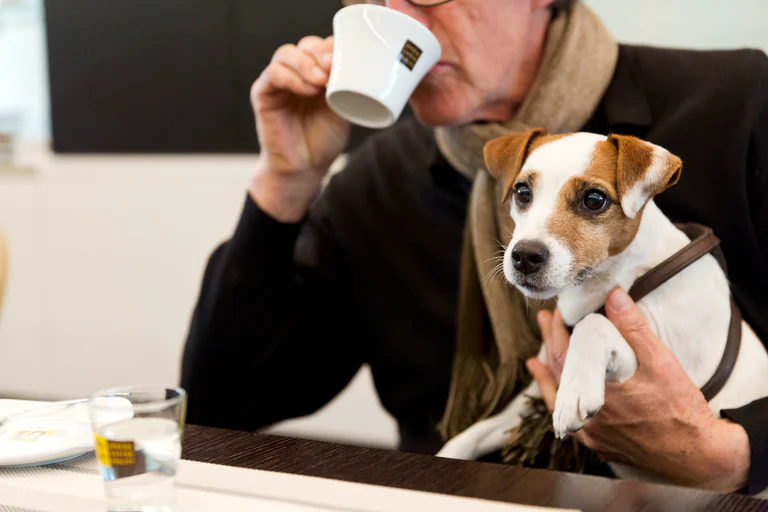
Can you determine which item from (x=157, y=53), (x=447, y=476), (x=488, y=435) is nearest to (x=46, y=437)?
(x=447, y=476)

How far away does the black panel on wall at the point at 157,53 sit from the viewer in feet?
3.40

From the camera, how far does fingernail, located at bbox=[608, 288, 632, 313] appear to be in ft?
2.00

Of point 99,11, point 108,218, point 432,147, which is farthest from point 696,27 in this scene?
point 108,218

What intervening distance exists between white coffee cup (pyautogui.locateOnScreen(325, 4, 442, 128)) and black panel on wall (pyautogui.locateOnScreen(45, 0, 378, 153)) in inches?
7.8

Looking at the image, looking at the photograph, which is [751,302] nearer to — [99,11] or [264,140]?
[264,140]

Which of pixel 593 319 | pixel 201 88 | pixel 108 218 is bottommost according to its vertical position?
pixel 108 218

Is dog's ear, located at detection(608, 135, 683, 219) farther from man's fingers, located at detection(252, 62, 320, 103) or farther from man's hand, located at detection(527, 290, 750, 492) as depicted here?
man's fingers, located at detection(252, 62, 320, 103)

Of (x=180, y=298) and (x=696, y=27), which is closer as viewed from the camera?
(x=696, y=27)

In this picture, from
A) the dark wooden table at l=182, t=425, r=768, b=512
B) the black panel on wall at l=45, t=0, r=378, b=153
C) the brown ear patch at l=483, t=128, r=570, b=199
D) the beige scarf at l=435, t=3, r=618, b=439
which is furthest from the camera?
the black panel on wall at l=45, t=0, r=378, b=153

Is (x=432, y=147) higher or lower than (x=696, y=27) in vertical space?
lower

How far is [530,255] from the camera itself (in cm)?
56

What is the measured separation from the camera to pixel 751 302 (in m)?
0.76

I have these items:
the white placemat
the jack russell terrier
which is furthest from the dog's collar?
the white placemat

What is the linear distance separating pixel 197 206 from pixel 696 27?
126 cm
